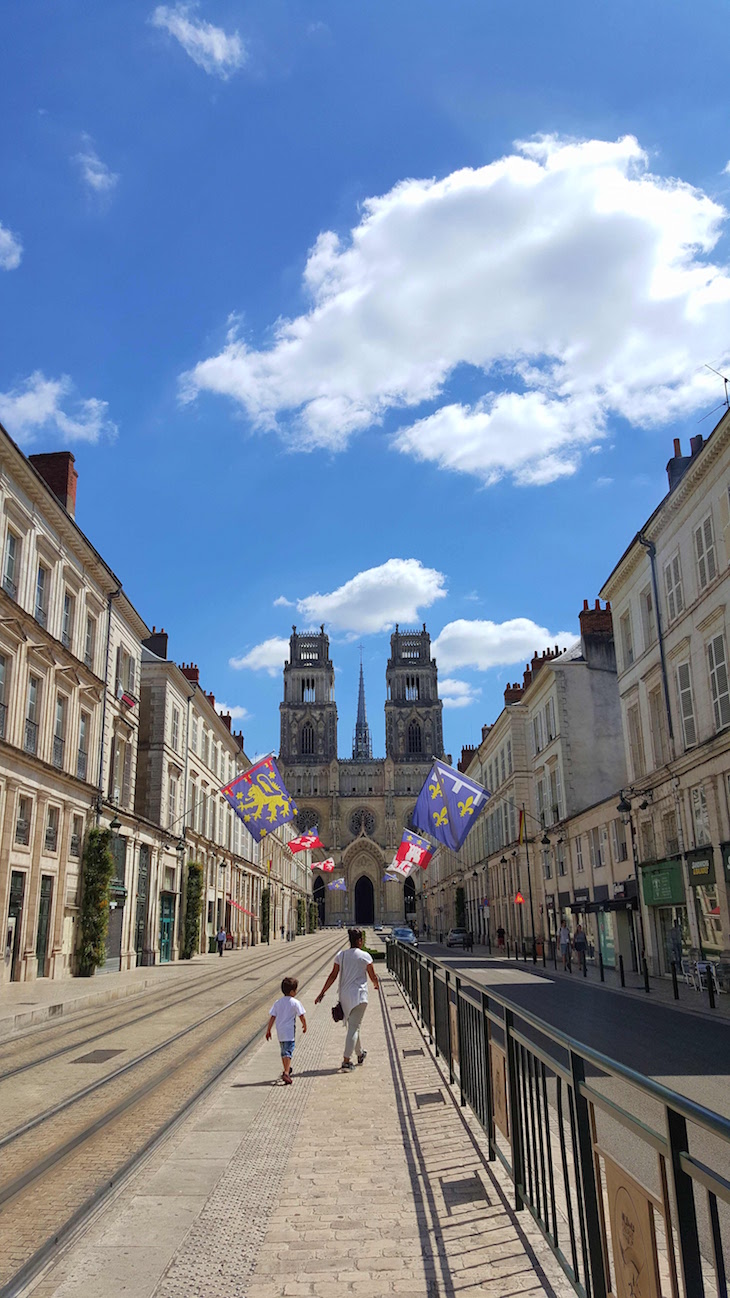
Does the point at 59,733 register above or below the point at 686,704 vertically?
below

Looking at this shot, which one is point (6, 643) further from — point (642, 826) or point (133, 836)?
point (642, 826)

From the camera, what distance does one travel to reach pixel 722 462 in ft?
71.7

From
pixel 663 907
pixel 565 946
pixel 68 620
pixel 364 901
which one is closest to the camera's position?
pixel 663 907

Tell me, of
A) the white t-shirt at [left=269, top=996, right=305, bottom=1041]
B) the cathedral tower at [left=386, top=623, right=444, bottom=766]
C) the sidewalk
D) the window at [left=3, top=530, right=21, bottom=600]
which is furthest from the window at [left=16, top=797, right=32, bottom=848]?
the cathedral tower at [left=386, top=623, right=444, bottom=766]

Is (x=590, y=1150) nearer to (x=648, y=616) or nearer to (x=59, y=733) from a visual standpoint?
(x=59, y=733)

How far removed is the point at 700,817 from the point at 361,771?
10323 cm

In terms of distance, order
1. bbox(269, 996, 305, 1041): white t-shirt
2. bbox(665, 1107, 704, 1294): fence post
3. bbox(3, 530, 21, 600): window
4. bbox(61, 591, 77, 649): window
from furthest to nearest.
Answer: bbox(61, 591, 77, 649): window < bbox(3, 530, 21, 600): window < bbox(269, 996, 305, 1041): white t-shirt < bbox(665, 1107, 704, 1294): fence post

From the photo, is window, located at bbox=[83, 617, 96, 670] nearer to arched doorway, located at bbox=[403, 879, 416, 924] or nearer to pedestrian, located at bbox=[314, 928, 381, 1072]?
pedestrian, located at bbox=[314, 928, 381, 1072]

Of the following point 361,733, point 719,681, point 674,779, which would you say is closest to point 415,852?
point 674,779

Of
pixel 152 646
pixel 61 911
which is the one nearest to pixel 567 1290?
pixel 61 911

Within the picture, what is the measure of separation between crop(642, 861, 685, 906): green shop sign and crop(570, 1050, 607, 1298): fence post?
2145 cm

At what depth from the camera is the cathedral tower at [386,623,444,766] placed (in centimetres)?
12262

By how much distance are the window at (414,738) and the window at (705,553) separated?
330ft

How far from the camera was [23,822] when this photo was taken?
896 inches
